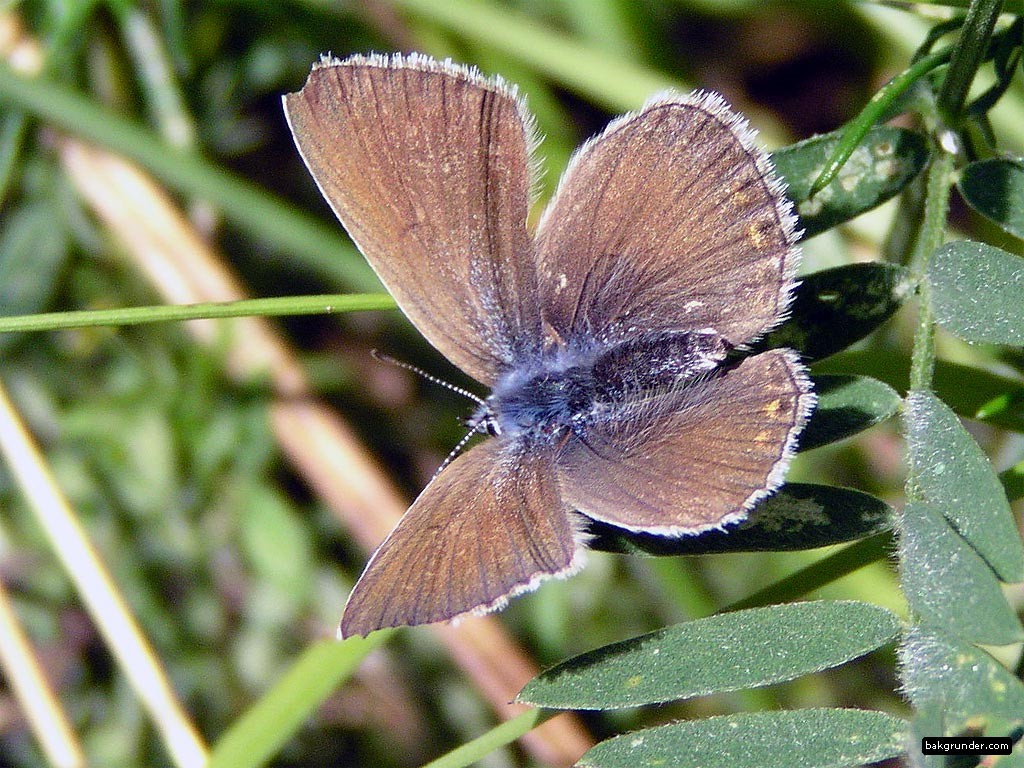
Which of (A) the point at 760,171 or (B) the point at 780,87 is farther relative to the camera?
(B) the point at 780,87

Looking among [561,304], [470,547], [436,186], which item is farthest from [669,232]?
[470,547]

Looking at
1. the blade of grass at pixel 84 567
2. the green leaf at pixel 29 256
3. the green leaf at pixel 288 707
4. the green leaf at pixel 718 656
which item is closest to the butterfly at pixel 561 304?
the green leaf at pixel 718 656

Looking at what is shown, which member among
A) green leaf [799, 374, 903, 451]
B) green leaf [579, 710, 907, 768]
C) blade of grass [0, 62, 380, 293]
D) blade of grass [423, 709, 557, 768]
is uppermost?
blade of grass [0, 62, 380, 293]

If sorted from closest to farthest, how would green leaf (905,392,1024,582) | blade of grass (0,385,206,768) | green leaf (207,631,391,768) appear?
green leaf (905,392,1024,582) < green leaf (207,631,391,768) < blade of grass (0,385,206,768)

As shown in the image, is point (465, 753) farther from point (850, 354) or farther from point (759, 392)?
point (850, 354)

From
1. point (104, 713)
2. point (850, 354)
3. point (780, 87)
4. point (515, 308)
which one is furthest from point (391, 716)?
point (780, 87)

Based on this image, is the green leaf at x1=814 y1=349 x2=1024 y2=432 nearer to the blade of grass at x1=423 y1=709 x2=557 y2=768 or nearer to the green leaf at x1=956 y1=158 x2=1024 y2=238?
the green leaf at x1=956 y1=158 x2=1024 y2=238

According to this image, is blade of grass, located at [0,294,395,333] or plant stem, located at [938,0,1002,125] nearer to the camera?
plant stem, located at [938,0,1002,125]

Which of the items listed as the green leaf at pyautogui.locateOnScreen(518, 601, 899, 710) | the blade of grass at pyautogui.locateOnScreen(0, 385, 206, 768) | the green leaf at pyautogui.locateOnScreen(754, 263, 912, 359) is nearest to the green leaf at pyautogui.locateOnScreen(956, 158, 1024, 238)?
the green leaf at pyautogui.locateOnScreen(754, 263, 912, 359)

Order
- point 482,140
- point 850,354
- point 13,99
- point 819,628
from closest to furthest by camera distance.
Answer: point 819,628, point 482,140, point 850,354, point 13,99
